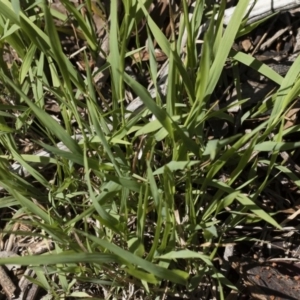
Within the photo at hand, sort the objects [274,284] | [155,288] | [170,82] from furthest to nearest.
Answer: [274,284]
[155,288]
[170,82]

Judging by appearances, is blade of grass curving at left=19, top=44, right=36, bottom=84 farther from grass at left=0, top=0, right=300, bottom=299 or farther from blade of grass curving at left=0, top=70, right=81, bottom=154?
blade of grass curving at left=0, top=70, right=81, bottom=154

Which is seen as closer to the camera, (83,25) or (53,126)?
(53,126)

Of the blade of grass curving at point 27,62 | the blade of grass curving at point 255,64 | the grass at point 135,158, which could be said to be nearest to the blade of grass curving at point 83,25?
the grass at point 135,158

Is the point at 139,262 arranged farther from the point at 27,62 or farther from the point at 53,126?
the point at 27,62

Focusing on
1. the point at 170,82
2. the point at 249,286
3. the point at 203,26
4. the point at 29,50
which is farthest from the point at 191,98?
the point at 249,286

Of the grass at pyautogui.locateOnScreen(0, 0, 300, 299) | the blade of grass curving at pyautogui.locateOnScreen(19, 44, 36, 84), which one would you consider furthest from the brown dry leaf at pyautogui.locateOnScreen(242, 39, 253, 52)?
the blade of grass curving at pyautogui.locateOnScreen(19, 44, 36, 84)

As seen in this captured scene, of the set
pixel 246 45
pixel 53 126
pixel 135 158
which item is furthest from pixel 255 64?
pixel 53 126

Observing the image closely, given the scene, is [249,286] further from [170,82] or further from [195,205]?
[170,82]

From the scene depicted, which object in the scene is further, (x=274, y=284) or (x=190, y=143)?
(x=274, y=284)
